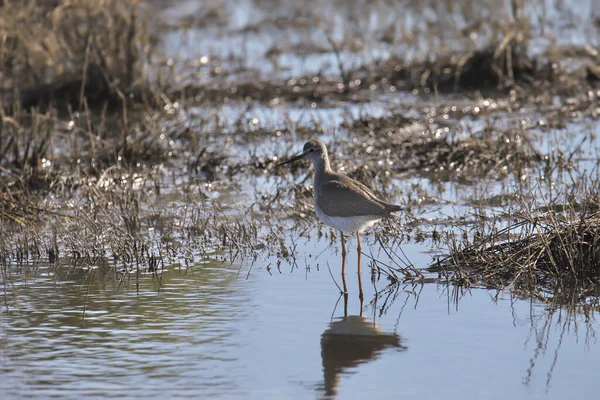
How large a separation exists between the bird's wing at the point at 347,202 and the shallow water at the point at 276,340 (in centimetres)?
47

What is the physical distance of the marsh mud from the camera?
5.43 meters

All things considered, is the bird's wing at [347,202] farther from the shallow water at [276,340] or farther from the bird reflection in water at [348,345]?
the bird reflection in water at [348,345]

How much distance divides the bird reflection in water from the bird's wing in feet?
2.78

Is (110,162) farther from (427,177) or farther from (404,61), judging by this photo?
(404,61)

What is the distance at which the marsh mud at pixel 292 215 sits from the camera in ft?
17.8

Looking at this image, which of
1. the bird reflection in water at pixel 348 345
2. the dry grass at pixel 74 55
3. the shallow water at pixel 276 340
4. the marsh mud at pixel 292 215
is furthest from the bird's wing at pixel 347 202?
the dry grass at pixel 74 55

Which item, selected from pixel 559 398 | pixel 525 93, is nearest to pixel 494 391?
pixel 559 398

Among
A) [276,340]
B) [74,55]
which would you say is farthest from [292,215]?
[74,55]

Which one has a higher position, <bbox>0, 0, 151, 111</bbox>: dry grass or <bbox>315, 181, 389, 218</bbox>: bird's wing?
<bbox>0, 0, 151, 111</bbox>: dry grass

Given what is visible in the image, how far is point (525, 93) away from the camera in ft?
44.1

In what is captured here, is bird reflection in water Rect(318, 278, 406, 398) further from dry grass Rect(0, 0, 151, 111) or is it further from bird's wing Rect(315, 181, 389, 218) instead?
dry grass Rect(0, 0, 151, 111)

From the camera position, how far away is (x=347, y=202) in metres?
6.91

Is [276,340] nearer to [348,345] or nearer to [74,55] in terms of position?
[348,345]

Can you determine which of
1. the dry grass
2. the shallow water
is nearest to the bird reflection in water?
the shallow water
